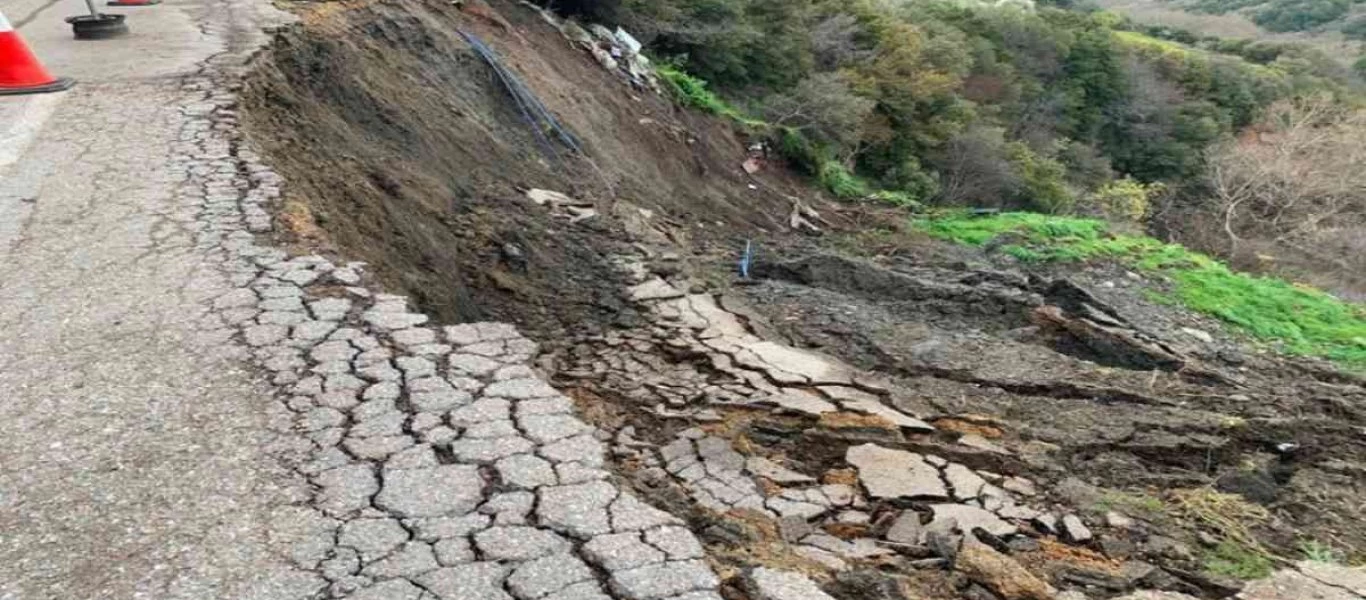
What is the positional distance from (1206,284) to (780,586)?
29.7ft

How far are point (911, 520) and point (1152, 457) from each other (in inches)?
72.3

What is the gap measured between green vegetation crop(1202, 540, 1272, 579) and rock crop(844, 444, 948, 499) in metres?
0.89

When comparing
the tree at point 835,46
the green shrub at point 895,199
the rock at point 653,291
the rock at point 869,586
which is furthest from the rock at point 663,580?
the tree at point 835,46

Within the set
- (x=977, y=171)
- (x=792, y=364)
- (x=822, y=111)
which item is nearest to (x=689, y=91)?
(x=822, y=111)

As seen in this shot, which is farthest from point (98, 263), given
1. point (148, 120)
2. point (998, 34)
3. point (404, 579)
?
point (998, 34)

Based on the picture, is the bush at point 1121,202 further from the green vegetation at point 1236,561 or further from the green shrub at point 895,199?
the green vegetation at point 1236,561

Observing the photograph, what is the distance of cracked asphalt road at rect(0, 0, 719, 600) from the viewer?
227cm

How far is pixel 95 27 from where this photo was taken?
313 inches

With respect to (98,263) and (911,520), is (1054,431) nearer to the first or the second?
(911,520)

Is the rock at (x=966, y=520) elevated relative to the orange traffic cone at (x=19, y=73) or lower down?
lower down

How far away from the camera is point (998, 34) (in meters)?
26.5

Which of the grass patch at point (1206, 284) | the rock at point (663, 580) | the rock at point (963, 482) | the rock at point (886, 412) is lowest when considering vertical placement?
the grass patch at point (1206, 284)

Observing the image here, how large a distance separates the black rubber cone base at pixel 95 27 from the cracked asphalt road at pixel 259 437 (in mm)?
4014

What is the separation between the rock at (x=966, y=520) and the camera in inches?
123
